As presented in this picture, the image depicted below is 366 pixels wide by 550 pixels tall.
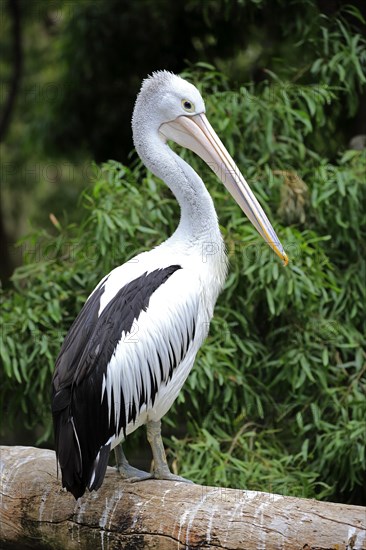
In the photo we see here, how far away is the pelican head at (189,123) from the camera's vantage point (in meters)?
4.02

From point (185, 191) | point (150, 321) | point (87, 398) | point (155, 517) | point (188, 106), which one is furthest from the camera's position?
point (188, 106)

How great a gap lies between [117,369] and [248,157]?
2.52 m

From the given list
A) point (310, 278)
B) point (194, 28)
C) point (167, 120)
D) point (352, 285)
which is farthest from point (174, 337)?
point (194, 28)

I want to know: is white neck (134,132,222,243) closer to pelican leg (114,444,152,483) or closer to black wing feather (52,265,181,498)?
black wing feather (52,265,181,498)

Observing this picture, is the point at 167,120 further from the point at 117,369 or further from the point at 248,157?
the point at 248,157

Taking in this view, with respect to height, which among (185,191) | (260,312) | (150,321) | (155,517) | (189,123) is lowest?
(155,517)

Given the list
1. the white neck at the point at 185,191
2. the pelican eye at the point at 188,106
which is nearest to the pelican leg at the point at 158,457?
the white neck at the point at 185,191

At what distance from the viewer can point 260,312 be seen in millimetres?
5422

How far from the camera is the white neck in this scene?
12.6 ft

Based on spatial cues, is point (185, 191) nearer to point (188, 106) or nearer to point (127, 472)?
point (188, 106)

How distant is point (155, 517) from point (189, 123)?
1780mm

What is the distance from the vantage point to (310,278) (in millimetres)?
4973

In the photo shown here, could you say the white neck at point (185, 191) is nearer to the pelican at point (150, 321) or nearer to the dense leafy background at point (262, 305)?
the pelican at point (150, 321)

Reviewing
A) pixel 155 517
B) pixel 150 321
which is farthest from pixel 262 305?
pixel 155 517
